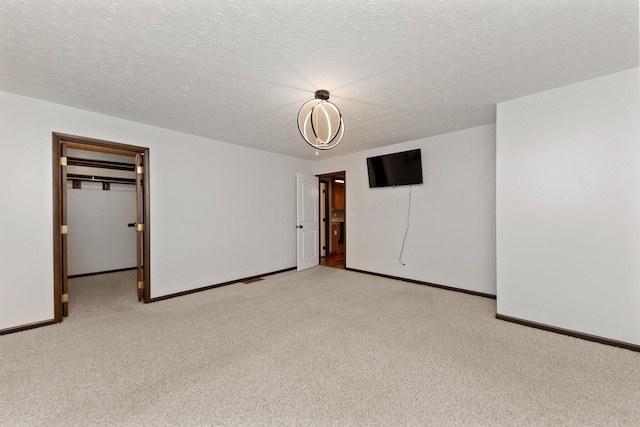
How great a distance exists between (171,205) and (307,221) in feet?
9.15

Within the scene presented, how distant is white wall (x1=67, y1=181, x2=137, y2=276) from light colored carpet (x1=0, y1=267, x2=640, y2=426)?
8.47 ft

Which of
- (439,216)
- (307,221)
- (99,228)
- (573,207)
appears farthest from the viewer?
(307,221)

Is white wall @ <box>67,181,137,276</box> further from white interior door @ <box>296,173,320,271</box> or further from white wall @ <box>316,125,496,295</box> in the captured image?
white wall @ <box>316,125,496,295</box>

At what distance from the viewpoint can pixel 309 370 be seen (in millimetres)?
2082

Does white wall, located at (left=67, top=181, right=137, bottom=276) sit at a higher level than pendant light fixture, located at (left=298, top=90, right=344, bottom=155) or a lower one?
lower

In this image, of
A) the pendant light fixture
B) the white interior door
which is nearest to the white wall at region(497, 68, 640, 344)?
the pendant light fixture

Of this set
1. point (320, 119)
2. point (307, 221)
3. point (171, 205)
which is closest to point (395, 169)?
point (320, 119)

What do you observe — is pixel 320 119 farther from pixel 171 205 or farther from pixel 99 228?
pixel 99 228

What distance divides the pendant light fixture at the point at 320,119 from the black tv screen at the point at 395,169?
154 centimetres

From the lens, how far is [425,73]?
239 cm

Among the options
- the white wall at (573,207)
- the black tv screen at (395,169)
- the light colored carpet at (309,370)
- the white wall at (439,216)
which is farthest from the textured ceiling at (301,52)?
the light colored carpet at (309,370)

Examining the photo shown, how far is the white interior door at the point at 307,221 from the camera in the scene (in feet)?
18.7

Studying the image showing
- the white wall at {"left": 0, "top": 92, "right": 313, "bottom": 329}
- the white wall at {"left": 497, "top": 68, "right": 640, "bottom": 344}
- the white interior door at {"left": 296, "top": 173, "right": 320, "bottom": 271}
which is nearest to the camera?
the white wall at {"left": 497, "top": 68, "right": 640, "bottom": 344}

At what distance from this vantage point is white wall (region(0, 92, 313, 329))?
2.81 meters
